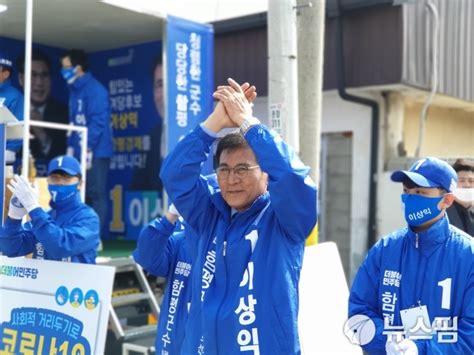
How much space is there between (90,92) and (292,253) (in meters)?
5.16

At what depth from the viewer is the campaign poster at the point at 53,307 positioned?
379 centimetres

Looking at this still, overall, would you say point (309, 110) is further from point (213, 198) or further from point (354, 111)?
point (354, 111)

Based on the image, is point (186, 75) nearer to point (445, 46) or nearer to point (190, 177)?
point (190, 177)

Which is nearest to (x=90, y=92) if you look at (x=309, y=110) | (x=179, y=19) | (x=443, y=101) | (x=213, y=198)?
(x=179, y=19)

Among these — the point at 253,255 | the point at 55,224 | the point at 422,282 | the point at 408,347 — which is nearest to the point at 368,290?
the point at 422,282

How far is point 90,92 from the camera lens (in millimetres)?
6906

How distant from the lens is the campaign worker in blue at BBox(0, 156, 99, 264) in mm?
3916

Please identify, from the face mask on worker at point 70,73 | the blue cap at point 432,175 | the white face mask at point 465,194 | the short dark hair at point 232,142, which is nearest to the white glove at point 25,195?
the short dark hair at point 232,142

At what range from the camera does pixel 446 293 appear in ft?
8.38

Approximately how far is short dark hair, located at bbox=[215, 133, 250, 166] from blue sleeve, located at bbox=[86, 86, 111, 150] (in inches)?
185

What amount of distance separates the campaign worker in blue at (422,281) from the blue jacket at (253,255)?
1.90 ft

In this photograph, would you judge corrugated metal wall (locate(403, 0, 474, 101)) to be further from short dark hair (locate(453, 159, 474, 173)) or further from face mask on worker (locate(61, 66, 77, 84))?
face mask on worker (locate(61, 66, 77, 84))

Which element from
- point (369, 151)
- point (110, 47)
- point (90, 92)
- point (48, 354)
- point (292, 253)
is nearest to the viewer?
point (292, 253)

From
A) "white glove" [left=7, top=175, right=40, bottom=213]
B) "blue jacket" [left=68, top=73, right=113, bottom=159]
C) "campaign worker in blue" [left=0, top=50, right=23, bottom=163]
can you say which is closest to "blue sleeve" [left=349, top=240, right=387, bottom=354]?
"white glove" [left=7, top=175, right=40, bottom=213]
